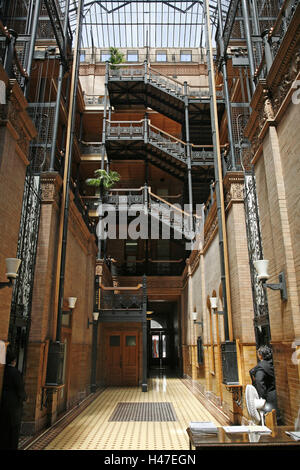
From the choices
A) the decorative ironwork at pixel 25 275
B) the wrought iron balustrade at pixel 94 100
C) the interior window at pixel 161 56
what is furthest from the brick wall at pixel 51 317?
the interior window at pixel 161 56

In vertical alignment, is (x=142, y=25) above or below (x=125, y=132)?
above

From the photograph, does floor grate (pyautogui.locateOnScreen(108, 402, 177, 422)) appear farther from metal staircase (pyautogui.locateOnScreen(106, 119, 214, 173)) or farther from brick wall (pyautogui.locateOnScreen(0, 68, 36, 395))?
metal staircase (pyautogui.locateOnScreen(106, 119, 214, 173))

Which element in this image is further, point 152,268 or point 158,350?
point 158,350

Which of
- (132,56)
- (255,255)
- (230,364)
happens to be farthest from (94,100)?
(230,364)

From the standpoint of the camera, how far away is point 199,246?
1343 cm

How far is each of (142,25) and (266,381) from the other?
28.2 metres

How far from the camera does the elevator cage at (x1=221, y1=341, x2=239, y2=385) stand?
7.23m

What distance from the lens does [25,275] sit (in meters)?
7.24

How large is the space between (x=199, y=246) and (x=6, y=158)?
9.35 m

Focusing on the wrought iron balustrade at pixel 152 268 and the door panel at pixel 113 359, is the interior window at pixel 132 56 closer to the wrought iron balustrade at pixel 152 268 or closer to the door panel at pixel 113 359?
the wrought iron balustrade at pixel 152 268

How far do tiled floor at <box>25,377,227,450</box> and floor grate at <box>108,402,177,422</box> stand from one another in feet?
0.64

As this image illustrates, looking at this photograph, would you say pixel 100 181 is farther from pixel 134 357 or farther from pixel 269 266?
pixel 269 266

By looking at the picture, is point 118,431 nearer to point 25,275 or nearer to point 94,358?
point 25,275

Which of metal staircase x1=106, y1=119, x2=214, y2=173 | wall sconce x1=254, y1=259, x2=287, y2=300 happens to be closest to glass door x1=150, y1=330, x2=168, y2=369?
metal staircase x1=106, y1=119, x2=214, y2=173
